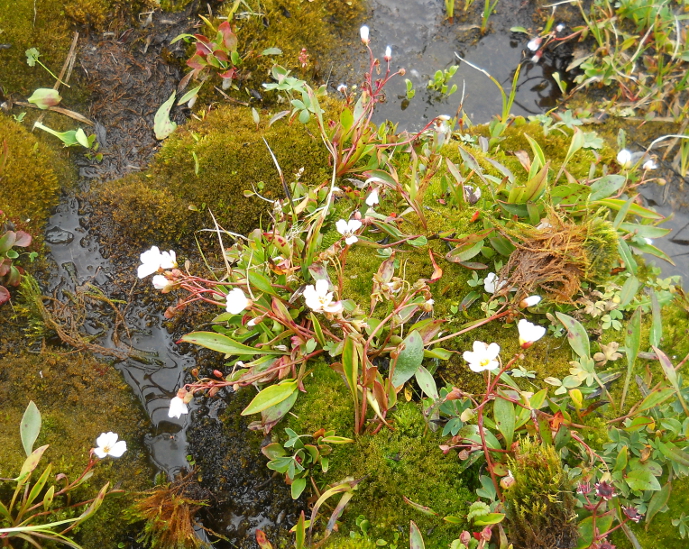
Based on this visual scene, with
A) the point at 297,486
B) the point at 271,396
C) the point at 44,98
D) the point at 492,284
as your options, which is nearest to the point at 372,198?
the point at 492,284

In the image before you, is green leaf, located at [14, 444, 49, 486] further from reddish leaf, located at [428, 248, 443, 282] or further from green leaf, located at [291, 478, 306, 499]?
reddish leaf, located at [428, 248, 443, 282]

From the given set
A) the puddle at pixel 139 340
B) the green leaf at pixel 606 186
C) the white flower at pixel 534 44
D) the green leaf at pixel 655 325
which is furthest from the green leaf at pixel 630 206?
the puddle at pixel 139 340

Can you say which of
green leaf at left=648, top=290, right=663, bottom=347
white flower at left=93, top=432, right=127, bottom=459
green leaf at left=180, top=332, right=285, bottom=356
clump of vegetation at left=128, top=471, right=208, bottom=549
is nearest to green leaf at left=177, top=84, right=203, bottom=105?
green leaf at left=180, top=332, right=285, bottom=356

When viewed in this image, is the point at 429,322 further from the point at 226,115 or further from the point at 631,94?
the point at 631,94

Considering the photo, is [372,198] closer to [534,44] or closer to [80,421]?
[80,421]

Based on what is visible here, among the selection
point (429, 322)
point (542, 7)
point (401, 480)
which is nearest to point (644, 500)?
point (401, 480)
